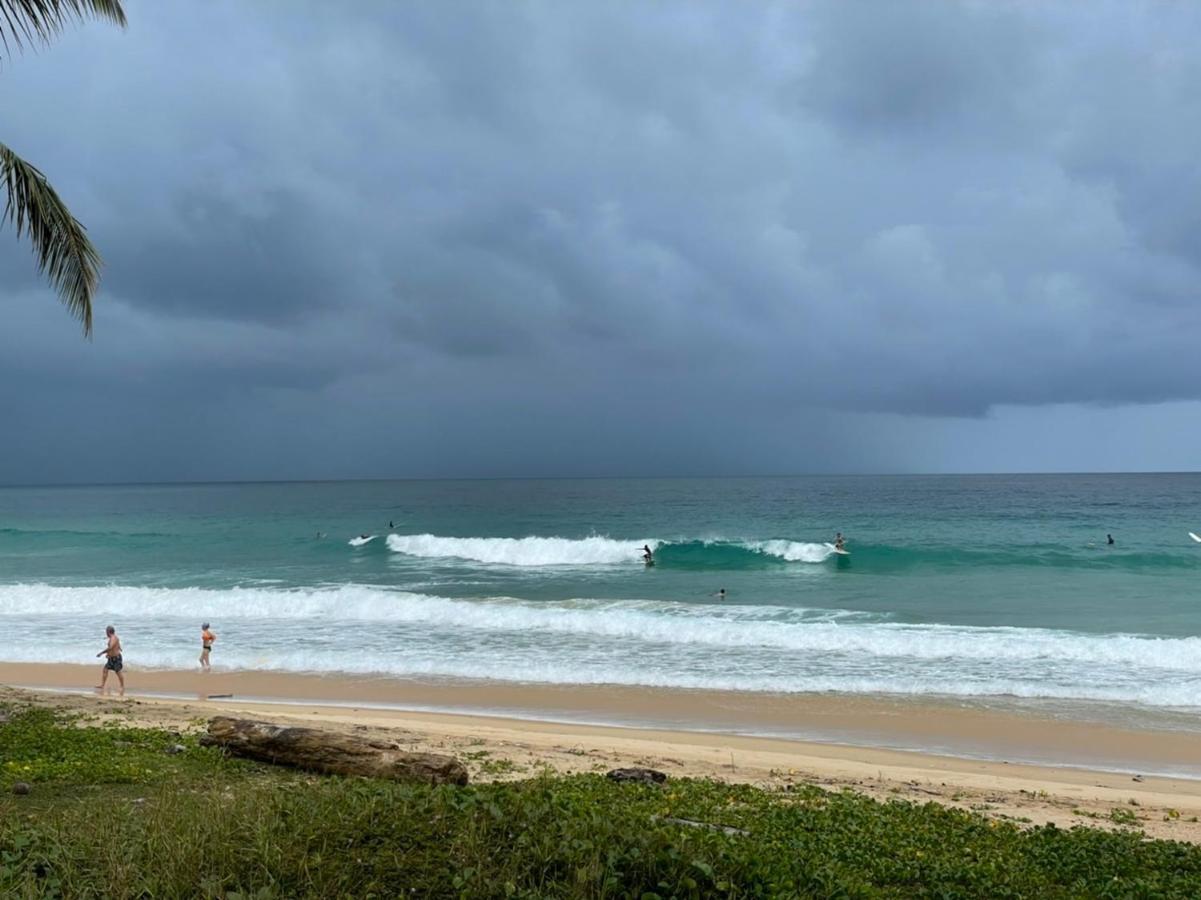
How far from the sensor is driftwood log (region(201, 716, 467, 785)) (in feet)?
26.3

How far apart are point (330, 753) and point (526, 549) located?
40439 millimetres

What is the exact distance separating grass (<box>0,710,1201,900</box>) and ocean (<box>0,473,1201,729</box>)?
999cm

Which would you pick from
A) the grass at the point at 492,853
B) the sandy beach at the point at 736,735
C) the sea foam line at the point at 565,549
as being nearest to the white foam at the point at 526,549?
the sea foam line at the point at 565,549

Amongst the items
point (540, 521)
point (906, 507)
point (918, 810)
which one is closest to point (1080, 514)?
point (906, 507)

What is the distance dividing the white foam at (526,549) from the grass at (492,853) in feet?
122

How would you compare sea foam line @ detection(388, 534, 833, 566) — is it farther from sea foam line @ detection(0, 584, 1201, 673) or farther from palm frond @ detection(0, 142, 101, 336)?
palm frond @ detection(0, 142, 101, 336)

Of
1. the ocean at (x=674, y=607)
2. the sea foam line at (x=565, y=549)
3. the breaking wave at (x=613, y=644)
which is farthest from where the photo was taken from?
the sea foam line at (x=565, y=549)

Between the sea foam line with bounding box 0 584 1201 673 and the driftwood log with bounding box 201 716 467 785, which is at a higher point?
the driftwood log with bounding box 201 716 467 785

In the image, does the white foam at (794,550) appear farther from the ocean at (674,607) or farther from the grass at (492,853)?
the grass at (492,853)

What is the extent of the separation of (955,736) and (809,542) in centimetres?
3690

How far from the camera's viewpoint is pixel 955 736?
13406 millimetres

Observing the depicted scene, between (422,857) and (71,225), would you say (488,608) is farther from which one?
(422,857)

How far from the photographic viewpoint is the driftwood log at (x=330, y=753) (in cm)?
801

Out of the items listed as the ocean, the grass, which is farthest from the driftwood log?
the ocean
